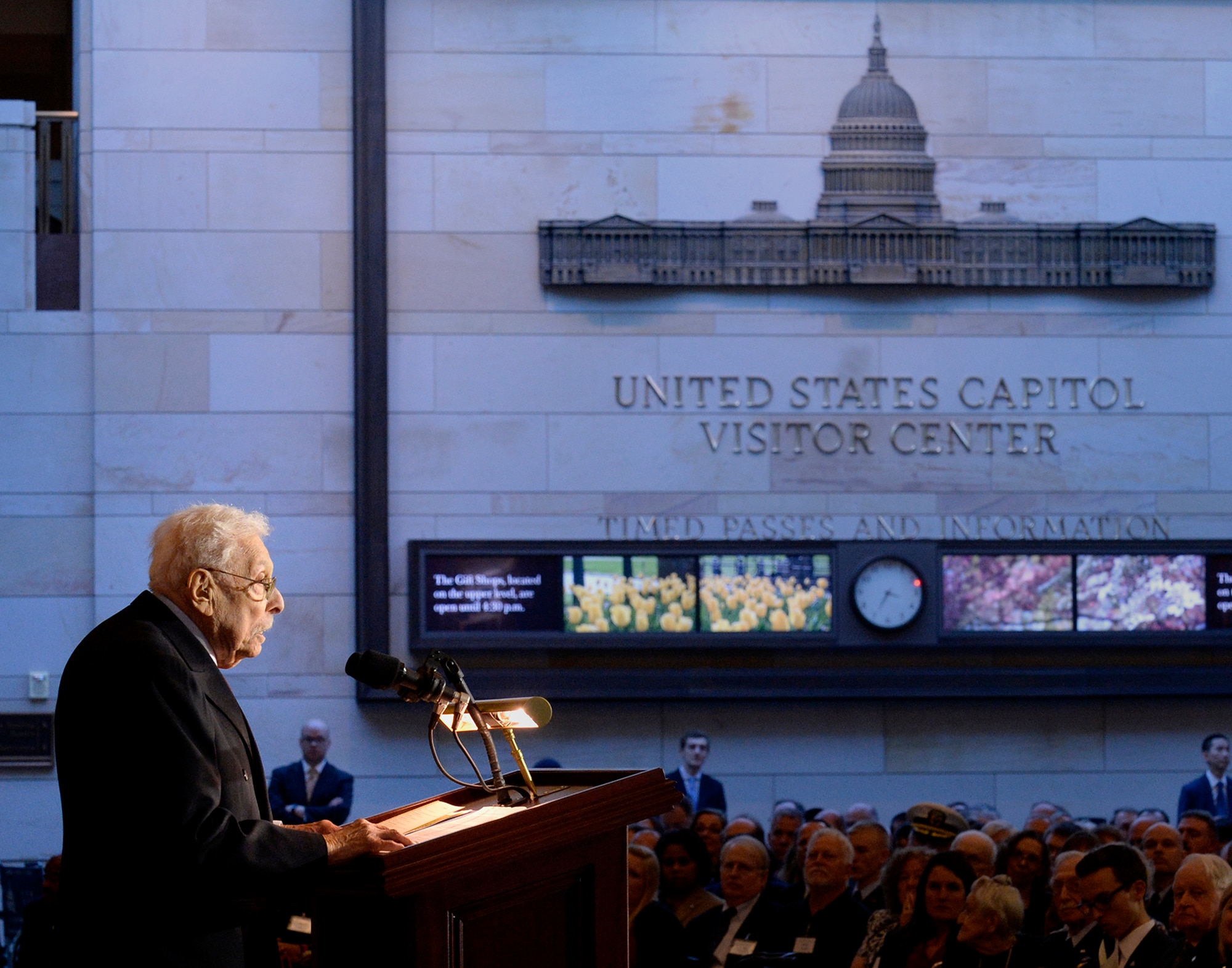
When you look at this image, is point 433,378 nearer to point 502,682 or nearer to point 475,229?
point 475,229

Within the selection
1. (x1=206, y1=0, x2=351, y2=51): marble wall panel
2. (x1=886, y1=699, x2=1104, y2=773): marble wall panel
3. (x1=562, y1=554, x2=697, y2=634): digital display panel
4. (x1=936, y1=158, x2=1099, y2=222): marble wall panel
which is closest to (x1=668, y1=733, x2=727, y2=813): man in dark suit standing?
(x1=562, y1=554, x2=697, y2=634): digital display panel

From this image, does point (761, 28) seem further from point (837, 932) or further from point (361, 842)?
point (361, 842)

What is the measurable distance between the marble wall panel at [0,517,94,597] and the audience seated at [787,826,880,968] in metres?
5.64

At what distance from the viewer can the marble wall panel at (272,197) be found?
32.4ft

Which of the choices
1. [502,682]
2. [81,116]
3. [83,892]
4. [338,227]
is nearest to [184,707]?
[83,892]

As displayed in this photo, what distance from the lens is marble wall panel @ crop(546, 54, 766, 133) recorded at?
10.0 meters

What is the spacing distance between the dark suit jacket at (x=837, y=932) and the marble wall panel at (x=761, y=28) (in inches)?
242

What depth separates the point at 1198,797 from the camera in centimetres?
923

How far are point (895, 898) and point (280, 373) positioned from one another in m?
5.46

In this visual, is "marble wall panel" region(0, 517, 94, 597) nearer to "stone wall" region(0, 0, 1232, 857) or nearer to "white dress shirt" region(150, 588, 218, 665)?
"stone wall" region(0, 0, 1232, 857)

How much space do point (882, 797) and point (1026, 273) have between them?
3508 mm

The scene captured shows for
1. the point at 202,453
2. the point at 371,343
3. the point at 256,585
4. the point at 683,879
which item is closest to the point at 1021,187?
the point at 371,343

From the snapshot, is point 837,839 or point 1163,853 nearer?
point 837,839

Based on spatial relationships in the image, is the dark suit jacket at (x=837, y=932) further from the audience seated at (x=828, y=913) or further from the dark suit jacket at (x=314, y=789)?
the dark suit jacket at (x=314, y=789)
